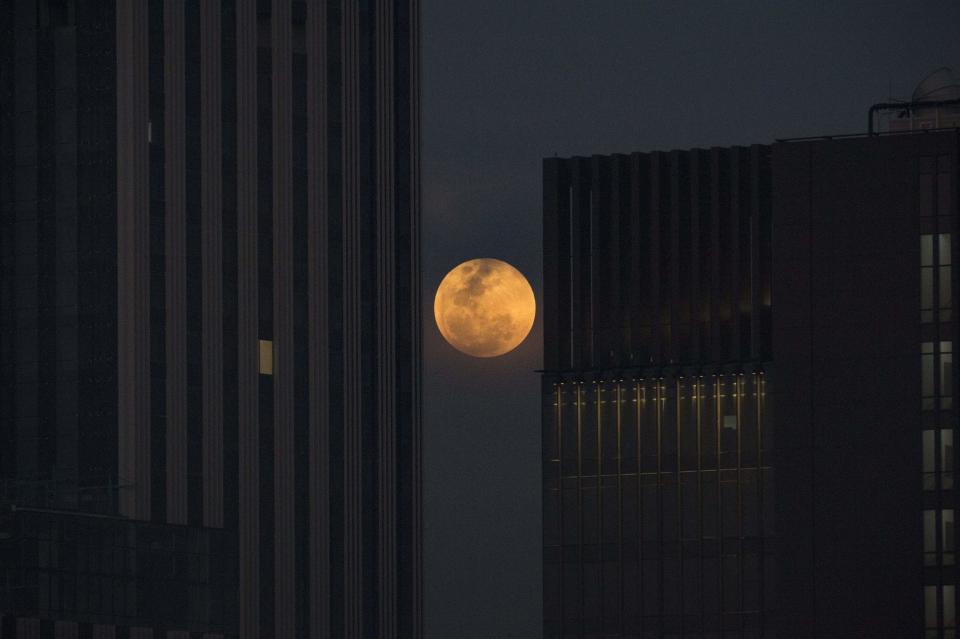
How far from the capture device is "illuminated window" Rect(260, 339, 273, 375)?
471ft

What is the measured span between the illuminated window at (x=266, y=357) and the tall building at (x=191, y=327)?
0.46 ft

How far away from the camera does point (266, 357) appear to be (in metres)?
144

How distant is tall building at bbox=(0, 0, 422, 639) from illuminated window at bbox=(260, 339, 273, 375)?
0.14 meters

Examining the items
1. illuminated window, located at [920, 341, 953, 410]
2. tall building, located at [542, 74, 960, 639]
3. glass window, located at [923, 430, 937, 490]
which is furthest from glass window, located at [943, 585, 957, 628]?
tall building, located at [542, 74, 960, 639]

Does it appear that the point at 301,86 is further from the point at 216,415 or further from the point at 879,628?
the point at 879,628

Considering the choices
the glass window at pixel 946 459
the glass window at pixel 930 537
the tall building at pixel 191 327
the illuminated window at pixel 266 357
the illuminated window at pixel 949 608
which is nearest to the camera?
the illuminated window at pixel 949 608

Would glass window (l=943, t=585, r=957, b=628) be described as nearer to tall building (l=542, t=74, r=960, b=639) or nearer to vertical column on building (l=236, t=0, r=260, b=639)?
tall building (l=542, t=74, r=960, b=639)

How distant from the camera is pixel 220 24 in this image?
5566 inches

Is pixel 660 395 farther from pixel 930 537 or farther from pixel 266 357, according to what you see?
pixel 266 357

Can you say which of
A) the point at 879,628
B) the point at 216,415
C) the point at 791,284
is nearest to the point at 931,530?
the point at 879,628

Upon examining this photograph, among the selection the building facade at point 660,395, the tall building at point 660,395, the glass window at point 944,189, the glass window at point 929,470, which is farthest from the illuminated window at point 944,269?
the building facade at point 660,395

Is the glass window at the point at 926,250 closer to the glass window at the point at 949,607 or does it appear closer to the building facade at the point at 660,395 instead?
the building facade at the point at 660,395

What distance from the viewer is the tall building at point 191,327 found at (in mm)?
132750

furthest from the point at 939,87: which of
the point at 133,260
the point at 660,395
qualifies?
the point at 133,260
